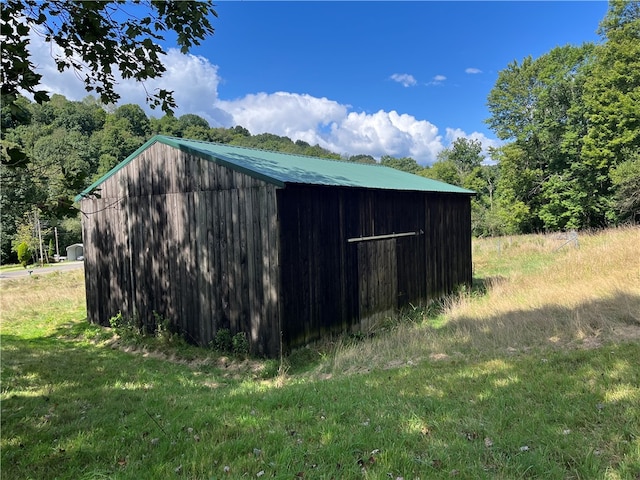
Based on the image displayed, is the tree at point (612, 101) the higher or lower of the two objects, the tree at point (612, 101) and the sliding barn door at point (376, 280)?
the higher

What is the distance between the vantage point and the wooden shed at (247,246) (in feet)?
24.2

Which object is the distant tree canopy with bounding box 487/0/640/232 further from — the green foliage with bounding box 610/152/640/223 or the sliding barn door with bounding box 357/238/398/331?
the sliding barn door with bounding box 357/238/398/331

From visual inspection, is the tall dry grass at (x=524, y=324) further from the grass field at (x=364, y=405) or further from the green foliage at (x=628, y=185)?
the green foliage at (x=628, y=185)

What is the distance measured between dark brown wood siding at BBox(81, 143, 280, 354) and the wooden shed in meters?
0.02

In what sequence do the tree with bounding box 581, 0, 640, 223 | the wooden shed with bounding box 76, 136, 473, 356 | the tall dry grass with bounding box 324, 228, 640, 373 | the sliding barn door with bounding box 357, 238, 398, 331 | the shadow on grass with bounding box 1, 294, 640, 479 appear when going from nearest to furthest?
the shadow on grass with bounding box 1, 294, 640, 479 < the tall dry grass with bounding box 324, 228, 640, 373 < the wooden shed with bounding box 76, 136, 473, 356 < the sliding barn door with bounding box 357, 238, 398, 331 < the tree with bounding box 581, 0, 640, 223

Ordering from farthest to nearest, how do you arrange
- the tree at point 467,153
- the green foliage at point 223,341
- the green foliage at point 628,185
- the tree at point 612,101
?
the tree at point 467,153 < the tree at point 612,101 < the green foliage at point 628,185 < the green foliage at point 223,341

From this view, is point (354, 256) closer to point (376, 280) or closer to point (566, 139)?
point (376, 280)

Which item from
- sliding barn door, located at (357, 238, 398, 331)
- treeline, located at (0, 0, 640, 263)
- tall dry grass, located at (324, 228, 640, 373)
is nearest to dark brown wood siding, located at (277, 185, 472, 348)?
sliding barn door, located at (357, 238, 398, 331)

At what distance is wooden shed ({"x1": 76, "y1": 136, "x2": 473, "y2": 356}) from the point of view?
7387 millimetres

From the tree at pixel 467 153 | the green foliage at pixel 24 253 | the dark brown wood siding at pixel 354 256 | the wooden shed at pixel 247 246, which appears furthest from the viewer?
the tree at pixel 467 153

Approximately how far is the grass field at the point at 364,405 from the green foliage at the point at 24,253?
34.8 m

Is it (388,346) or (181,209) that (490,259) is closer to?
(388,346)

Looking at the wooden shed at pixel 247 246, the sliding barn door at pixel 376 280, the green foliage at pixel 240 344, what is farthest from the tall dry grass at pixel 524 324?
the green foliage at pixel 240 344

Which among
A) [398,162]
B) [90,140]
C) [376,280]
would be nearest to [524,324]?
[376,280]
